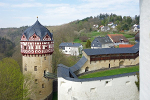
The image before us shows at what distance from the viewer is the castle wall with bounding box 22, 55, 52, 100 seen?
16.9 metres

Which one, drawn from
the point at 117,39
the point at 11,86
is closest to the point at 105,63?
the point at 11,86

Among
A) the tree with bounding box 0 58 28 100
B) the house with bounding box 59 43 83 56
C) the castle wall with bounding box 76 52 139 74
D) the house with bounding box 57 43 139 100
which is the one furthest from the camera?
the house with bounding box 59 43 83 56

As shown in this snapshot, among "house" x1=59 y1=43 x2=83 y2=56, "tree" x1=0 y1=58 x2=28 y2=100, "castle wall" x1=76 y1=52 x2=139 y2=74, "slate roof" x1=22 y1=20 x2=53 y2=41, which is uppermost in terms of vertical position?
"slate roof" x1=22 y1=20 x2=53 y2=41

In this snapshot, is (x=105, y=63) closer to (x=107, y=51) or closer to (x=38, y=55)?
(x=107, y=51)

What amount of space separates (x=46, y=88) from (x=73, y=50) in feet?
92.2

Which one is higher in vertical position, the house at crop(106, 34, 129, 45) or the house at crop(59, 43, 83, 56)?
the house at crop(106, 34, 129, 45)

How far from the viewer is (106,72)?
18.4 meters

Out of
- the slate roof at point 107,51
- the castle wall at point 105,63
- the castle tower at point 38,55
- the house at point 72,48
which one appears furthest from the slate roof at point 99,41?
the castle tower at point 38,55

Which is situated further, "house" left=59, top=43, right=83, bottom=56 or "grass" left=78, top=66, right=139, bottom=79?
"house" left=59, top=43, right=83, bottom=56

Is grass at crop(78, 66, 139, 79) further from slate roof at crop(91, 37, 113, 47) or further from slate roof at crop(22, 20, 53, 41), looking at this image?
slate roof at crop(91, 37, 113, 47)

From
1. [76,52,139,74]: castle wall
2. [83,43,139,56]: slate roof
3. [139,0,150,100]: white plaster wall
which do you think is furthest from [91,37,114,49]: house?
[139,0,150,100]: white plaster wall

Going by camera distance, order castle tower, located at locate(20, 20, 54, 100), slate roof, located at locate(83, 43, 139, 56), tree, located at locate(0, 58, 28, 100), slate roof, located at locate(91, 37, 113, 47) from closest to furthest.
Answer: tree, located at locate(0, 58, 28, 100) < castle tower, located at locate(20, 20, 54, 100) < slate roof, located at locate(83, 43, 139, 56) < slate roof, located at locate(91, 37, 113, 47)

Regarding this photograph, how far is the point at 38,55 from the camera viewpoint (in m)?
16.8

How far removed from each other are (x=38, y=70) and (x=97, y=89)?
7228 mm
